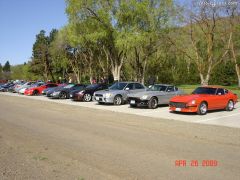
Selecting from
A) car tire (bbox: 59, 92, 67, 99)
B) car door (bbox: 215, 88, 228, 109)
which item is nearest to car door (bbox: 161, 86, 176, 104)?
car door (bbox: 215, 88, 228, 109)

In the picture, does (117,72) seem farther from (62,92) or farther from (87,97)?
(87,97)

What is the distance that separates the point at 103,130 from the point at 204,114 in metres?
6.68

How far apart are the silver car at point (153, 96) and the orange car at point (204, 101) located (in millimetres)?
2320

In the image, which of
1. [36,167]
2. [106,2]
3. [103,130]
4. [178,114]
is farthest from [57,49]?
[36,167]

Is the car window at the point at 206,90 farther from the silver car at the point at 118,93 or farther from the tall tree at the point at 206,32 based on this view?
the tall tree at the point at 206,32

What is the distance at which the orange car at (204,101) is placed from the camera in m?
15.0

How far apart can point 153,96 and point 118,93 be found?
3035mm

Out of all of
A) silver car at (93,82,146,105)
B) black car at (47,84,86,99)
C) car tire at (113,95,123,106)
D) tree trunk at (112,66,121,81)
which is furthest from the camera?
tree trunk at (112,66,121,81)

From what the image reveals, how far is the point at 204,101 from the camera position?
604 inches

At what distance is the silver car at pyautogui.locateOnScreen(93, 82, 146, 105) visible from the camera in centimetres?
2027

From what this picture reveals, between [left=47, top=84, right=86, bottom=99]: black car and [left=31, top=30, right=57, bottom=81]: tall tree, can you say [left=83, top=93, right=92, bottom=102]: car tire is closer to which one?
[left=47, top=84, right=86, bottom=99]: black car

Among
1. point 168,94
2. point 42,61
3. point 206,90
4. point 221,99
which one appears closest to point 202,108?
point 206,90

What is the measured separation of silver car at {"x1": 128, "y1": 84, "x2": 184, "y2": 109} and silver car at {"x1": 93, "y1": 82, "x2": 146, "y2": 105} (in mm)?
1560

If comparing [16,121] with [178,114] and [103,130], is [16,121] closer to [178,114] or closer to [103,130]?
[103,130]
